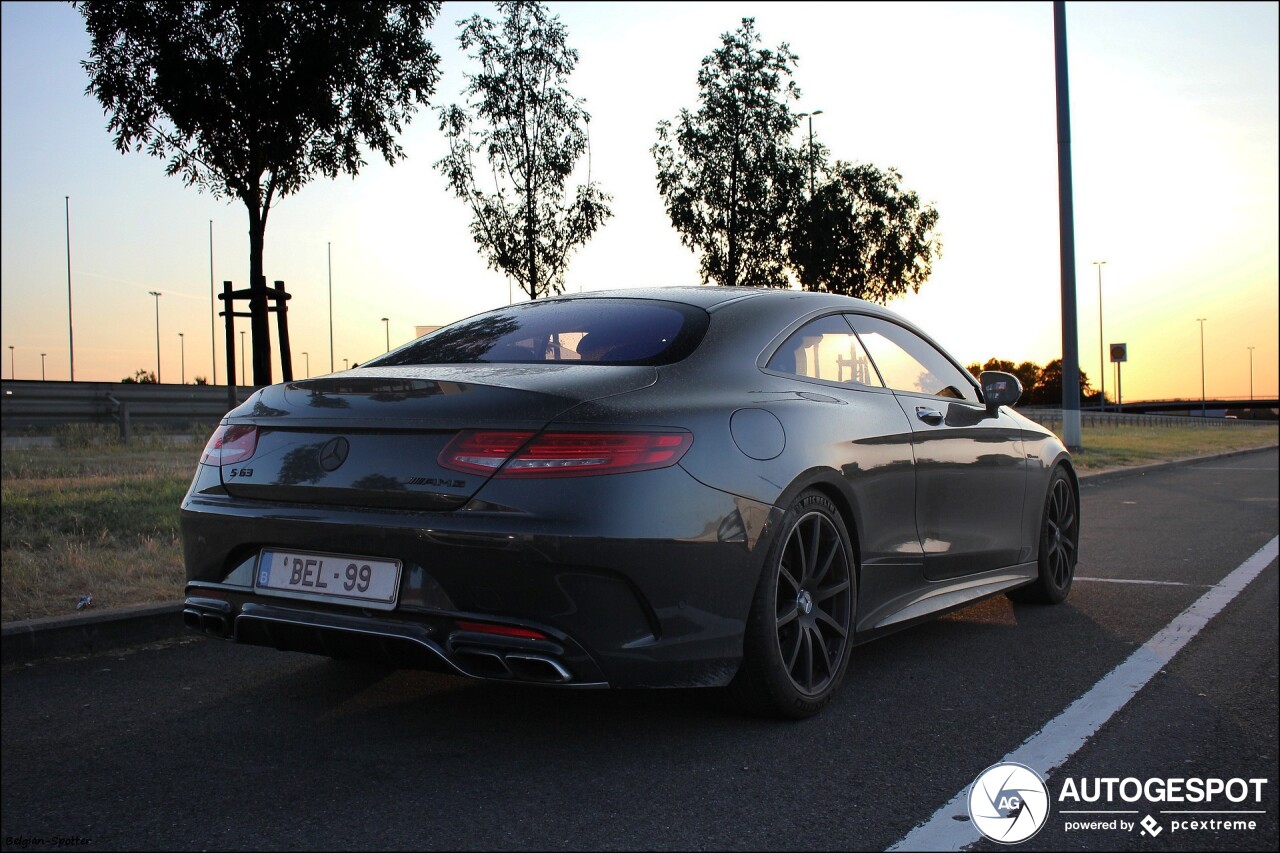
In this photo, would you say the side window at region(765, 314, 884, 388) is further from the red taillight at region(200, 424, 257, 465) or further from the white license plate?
the red taillight at region(200, 424, 257, 465)

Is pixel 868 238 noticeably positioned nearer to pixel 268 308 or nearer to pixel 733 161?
pixel 733 161

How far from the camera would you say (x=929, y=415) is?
4.58m

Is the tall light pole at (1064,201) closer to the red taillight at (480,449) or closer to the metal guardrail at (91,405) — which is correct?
the metal guardrail at (91,405)

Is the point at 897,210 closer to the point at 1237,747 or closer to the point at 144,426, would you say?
the point at 144,426

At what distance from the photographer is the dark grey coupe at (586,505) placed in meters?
3.04

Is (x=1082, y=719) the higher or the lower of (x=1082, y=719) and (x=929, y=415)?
the lower

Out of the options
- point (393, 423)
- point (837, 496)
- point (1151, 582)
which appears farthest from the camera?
point (1151, 582)

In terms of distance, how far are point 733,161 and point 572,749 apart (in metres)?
14.4

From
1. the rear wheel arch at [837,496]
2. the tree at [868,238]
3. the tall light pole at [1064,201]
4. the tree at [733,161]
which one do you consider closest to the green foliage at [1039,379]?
the tree at [868,238]

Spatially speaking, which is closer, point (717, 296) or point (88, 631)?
point (717, 296)

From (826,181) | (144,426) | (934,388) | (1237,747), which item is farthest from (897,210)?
(1237,747)

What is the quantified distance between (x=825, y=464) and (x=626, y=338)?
764mm

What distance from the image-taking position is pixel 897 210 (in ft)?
78.6

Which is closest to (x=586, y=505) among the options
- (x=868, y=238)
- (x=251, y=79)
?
(x=251, y=79)
